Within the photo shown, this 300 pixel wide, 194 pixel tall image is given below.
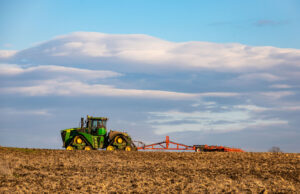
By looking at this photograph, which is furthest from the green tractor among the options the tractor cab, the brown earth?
the brown earth

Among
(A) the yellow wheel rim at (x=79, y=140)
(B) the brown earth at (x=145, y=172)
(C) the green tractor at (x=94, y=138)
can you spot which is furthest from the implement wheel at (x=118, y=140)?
(B) the brown earth at (x=145, y=172)

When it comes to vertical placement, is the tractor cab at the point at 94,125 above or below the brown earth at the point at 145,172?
above

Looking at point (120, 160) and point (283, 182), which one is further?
point (120, 160)

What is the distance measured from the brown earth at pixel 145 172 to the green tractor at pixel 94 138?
317 centimetres

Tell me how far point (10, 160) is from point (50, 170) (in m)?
4.36

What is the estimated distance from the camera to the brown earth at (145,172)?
59.5 feet

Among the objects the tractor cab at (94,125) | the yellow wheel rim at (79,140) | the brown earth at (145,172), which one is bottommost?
the brown earth at (145,172)

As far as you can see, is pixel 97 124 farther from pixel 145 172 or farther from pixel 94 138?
pixel 145 172

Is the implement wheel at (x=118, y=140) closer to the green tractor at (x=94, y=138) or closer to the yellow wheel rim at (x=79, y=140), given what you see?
the green tractor at (x=94, y=138)

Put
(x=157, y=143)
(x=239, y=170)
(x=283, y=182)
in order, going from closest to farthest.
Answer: (x=283, y=182) → (x=239, y=170) → (x=157, y=143)

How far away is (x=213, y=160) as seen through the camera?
88.0ft

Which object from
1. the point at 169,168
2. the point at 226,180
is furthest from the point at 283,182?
the point at 169,168

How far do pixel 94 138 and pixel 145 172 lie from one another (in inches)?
490

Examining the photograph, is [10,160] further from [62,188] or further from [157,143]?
[157,143]
